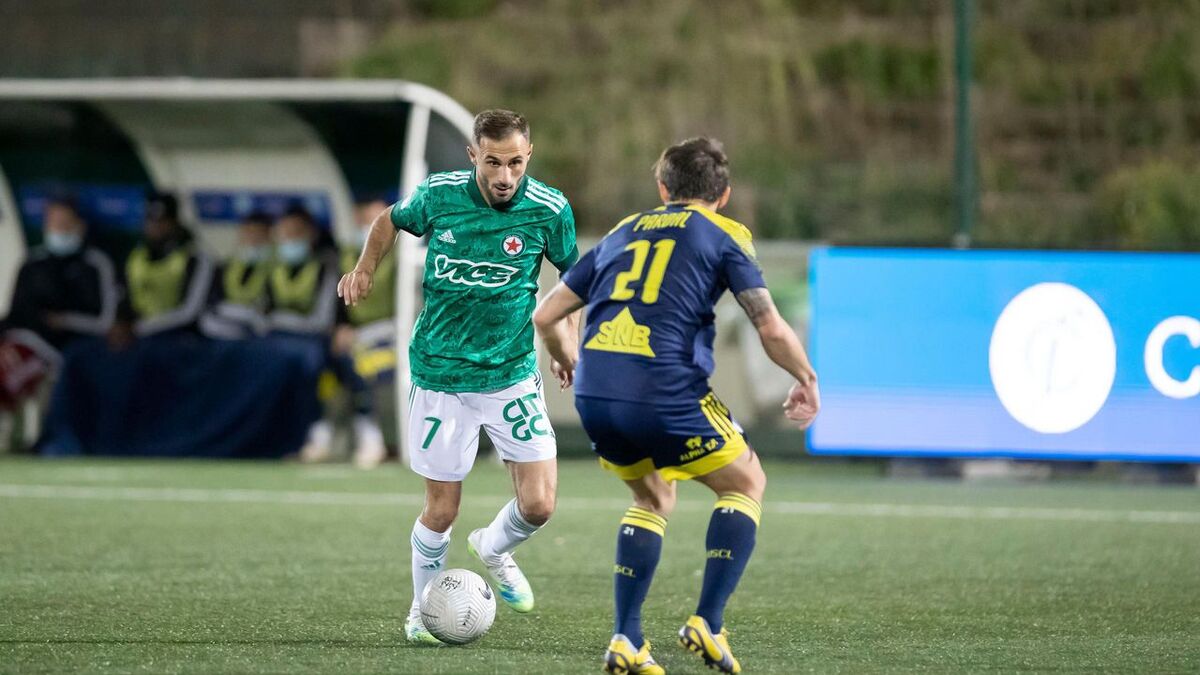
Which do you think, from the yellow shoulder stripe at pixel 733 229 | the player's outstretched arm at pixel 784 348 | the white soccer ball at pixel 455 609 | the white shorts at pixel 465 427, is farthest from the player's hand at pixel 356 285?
the player's outstretched arm at pixel 784 348

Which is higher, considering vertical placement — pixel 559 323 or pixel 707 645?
pixel 559 323

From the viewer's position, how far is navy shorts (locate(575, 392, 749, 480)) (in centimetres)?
568

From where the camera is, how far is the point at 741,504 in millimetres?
5805

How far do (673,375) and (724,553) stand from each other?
1.84ft

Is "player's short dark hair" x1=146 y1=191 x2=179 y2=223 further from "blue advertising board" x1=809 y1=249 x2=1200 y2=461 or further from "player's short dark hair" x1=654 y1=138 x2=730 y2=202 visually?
"player's short dark hair" x1=654 y1=138 x2=730 y2=202

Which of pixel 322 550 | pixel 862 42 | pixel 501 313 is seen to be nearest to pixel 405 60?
pixel 862 42

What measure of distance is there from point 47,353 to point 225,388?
56.2 inches

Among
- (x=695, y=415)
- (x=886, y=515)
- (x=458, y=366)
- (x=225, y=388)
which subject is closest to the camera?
(x=695, y=415)

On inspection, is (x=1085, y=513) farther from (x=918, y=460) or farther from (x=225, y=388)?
(x=225, y=388)

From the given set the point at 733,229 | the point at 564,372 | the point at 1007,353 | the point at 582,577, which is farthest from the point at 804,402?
the point at 1007,353

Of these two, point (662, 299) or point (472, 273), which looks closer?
point (662, 299)

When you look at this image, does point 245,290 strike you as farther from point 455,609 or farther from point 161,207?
point 455,609

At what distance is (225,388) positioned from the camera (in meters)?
13.5

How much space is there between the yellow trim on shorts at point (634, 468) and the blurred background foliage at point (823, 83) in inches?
836
